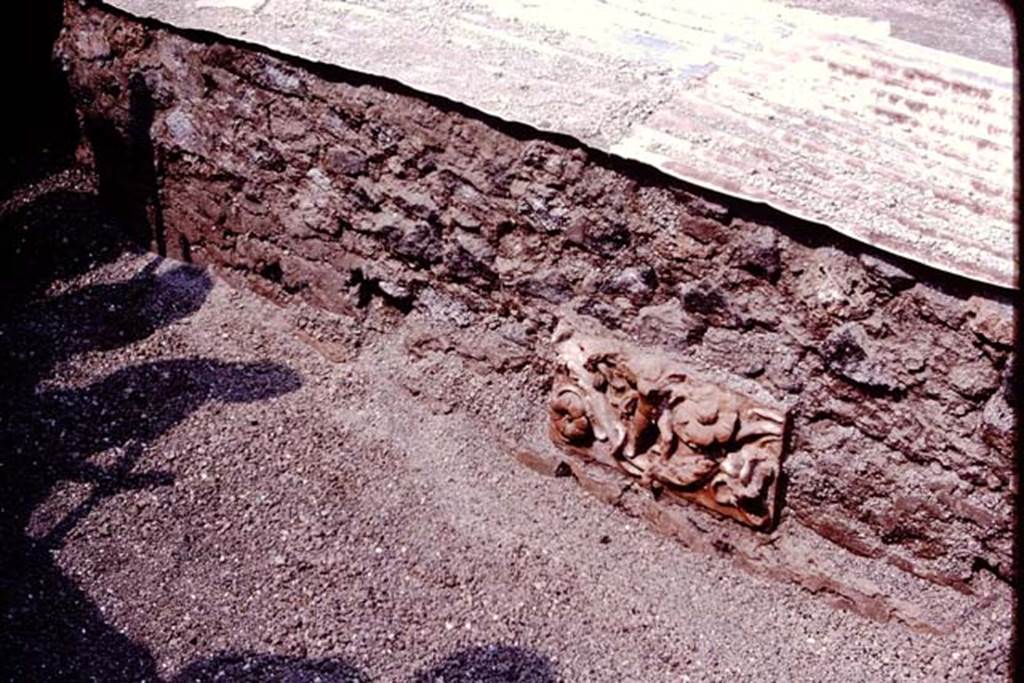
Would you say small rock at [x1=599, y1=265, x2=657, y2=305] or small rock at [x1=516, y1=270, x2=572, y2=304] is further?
small rock at [x1=516, y1=270, x2=572, y2=304]

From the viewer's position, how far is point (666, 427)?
3.02 meters

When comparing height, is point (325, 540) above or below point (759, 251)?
below

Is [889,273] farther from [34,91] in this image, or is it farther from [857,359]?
[34,91]

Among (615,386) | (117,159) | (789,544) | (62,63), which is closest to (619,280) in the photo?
(615,386)

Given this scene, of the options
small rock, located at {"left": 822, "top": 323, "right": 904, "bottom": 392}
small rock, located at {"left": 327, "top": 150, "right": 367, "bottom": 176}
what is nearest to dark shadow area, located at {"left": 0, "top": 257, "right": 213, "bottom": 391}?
small rock, located at {"left": 327, "top": 150, "right": 367, "bottom": 176}

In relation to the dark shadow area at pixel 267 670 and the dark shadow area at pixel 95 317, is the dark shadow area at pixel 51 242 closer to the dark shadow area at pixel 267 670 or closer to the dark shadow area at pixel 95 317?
the dark shadow area at pixel 95 317

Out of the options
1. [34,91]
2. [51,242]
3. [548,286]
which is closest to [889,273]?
[548,286]

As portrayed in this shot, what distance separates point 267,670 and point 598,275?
4.31 feet

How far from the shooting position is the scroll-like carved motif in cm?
290

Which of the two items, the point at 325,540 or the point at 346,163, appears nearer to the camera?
the point at 325,540

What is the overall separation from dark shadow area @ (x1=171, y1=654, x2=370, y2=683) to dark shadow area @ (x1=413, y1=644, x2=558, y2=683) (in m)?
0.19

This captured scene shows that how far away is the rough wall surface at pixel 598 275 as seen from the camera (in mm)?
2627

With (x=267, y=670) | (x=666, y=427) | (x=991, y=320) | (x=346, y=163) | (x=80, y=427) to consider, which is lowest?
(x=267, y=670)

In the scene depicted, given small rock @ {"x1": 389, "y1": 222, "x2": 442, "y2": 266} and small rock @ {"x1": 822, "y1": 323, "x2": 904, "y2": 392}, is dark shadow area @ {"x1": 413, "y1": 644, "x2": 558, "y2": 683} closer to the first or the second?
small rock @ {"x1": 822, "y1": 323, "x2": 904, "y2": 392}
